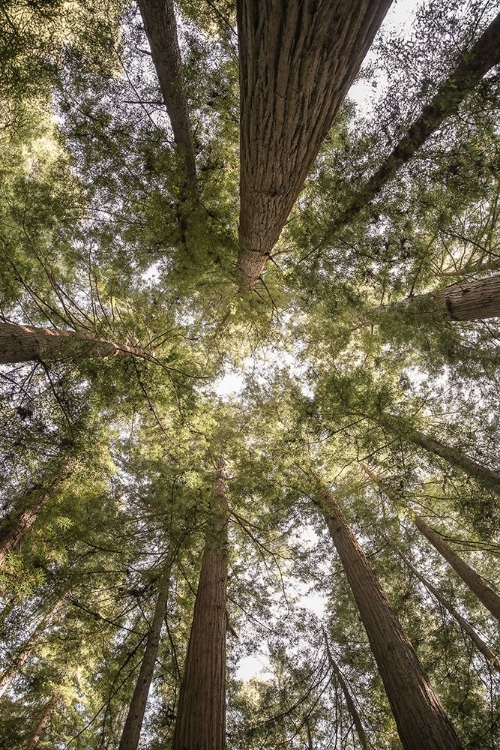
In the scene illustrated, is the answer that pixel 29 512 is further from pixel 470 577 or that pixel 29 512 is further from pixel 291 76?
pixel 470 577

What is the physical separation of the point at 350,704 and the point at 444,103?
8436 millimetres

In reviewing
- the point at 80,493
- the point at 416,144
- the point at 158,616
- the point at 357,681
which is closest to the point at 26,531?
the point at 80,493

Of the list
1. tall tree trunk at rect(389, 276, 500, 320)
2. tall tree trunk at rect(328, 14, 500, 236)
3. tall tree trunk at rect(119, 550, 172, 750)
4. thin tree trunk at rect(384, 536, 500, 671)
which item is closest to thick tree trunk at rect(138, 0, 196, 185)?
Answer: tall tree trunk at rect(328, 14, 500, 236)

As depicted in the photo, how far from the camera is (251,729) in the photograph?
5.52m

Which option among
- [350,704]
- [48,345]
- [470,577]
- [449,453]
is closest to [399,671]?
[350,704]

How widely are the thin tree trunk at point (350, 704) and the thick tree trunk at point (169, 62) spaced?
27.4 ft

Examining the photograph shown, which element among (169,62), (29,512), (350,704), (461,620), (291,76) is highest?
(169,62)

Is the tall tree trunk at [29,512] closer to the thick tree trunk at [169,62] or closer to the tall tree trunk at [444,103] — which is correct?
the thick tree trunk at [169,62]

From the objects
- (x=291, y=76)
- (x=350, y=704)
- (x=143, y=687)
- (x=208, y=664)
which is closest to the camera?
(x=291, y=76)

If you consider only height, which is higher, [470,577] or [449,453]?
[470,577]

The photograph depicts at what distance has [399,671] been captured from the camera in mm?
4328

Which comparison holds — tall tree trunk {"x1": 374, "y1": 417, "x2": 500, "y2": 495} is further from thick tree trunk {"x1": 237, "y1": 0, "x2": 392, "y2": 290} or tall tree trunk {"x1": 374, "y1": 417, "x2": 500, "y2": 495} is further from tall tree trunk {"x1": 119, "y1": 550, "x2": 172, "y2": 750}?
tall tree trunk {"x1": 119, "y1": 550, "x2": 172, "y2": 750}

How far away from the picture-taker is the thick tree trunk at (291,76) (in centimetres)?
212

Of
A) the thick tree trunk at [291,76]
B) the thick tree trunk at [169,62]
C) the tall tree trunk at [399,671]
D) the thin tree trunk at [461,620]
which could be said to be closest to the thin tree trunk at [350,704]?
the tall tree trunk at [399,671]
